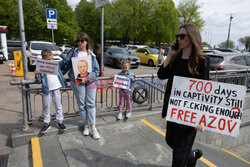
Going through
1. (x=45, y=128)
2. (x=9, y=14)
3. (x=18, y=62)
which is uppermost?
(x=9, y=14)

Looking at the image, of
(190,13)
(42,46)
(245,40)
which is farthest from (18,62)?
(245,40)

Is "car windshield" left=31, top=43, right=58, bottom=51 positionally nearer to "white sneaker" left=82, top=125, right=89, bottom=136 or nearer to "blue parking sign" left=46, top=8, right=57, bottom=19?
"blue parking sign" left=46, top=8, right=57, bottom=19

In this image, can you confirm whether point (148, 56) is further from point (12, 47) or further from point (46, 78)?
point (46, 78)

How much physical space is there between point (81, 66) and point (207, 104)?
7.11 feet

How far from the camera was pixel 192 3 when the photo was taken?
44.1m

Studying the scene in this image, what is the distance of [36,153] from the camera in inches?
117

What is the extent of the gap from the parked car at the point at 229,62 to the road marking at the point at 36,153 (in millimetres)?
7035

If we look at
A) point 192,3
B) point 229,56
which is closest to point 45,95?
point 229,56

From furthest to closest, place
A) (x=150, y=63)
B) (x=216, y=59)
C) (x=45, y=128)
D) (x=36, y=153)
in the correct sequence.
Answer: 1. (x=150, y=63)
2. (x=216, y=59)
3. (x=45, y=128)
4. (x=36, y=153)

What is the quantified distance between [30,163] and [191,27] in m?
2.93

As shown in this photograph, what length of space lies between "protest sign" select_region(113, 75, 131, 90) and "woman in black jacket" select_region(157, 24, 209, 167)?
1.83 meters

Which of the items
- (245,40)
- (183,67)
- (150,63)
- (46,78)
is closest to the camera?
(183,67)

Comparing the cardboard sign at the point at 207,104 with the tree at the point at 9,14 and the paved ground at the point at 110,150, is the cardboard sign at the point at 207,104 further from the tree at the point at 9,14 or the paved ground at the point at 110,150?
the tree at the point at 9,14

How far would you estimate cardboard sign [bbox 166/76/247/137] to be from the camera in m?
1.94
